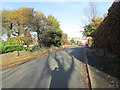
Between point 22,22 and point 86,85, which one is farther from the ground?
point 22,22

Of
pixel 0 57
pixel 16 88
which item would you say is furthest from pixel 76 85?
pixel 0 57

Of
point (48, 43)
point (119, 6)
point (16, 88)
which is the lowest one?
point (16, 88)

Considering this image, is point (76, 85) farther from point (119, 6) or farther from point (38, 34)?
point (38, 34)

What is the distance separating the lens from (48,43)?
26.4 metres

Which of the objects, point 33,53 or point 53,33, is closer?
point 33,53

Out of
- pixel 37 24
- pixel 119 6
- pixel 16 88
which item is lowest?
pixel 16 88

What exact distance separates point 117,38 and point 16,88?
18.6ft

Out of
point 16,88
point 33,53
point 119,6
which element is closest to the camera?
point 16,88

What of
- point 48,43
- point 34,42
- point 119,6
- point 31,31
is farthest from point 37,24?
point 119,6

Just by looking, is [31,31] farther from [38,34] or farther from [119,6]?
[119,6]

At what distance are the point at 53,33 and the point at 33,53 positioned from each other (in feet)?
32.2

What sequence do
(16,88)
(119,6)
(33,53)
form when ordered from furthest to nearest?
(33,53)
(119,6)
(16,88)

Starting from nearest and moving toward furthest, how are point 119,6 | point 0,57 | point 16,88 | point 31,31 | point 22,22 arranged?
point 16,88 → point 119,6 → point 0,57 → point 22,22 → point 31,31

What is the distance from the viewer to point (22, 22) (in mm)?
21250
